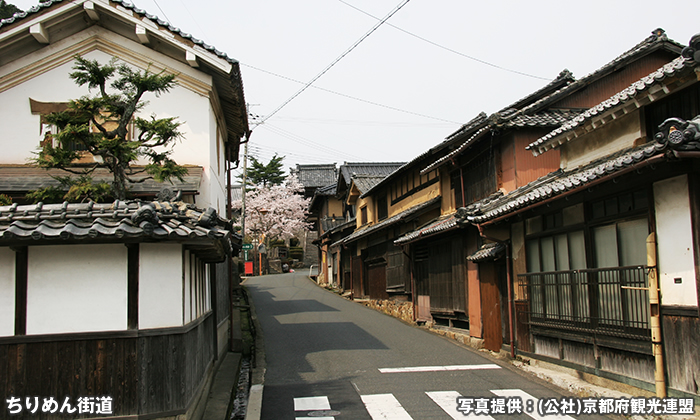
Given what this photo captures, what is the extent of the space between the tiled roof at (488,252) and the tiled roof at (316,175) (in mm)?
48432

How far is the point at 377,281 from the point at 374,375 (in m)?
16.0

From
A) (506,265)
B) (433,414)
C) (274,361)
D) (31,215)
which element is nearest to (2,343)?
(31,215)

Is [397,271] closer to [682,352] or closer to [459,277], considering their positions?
[459,277]

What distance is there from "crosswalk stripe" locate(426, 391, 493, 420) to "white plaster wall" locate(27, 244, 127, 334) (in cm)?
565

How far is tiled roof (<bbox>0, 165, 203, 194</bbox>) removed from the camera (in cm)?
1209

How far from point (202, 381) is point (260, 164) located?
173 ft

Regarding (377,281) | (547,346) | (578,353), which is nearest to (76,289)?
(578,353)

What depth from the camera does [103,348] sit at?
24.7ft

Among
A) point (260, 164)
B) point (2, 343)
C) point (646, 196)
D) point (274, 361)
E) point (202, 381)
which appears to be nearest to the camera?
point (2, 343)

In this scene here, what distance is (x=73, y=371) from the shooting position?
294 inches

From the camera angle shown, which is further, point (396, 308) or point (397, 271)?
point (397, 271)

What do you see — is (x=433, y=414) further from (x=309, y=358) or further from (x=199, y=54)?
(x=199, y=54)
